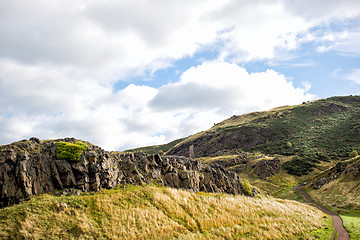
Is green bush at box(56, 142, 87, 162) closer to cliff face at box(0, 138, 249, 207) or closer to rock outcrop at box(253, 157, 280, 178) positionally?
cliff face at box(0, 138, 249, 207)

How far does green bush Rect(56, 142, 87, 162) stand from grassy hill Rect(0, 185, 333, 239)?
11.8 feet

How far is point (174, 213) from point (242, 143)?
12893 cm

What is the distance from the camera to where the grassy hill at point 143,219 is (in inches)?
533

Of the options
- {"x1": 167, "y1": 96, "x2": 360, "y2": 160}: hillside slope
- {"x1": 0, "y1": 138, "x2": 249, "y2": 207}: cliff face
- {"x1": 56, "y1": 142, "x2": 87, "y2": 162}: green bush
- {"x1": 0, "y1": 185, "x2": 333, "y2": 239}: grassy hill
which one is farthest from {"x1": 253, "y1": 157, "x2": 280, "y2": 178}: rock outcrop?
{"x1": 56, "y1": 142, "x2": 87, "y2": 162}: green bush

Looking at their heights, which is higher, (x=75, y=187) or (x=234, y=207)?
(x=75, y=187)

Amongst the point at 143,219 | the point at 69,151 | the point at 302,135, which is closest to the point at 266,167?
the point at 302,135

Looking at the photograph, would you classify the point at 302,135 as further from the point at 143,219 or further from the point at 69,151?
the point at 69,151

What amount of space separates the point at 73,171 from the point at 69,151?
1843 millimetres

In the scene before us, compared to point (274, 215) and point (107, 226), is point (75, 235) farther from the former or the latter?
point (274, 215)

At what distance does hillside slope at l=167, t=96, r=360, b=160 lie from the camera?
97.9m

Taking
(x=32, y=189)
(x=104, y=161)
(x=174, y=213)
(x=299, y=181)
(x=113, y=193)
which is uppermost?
(x=104, y=161)

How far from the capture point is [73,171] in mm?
18703

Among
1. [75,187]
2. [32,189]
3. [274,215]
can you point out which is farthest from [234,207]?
[32,189]

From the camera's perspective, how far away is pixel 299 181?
228 ft
